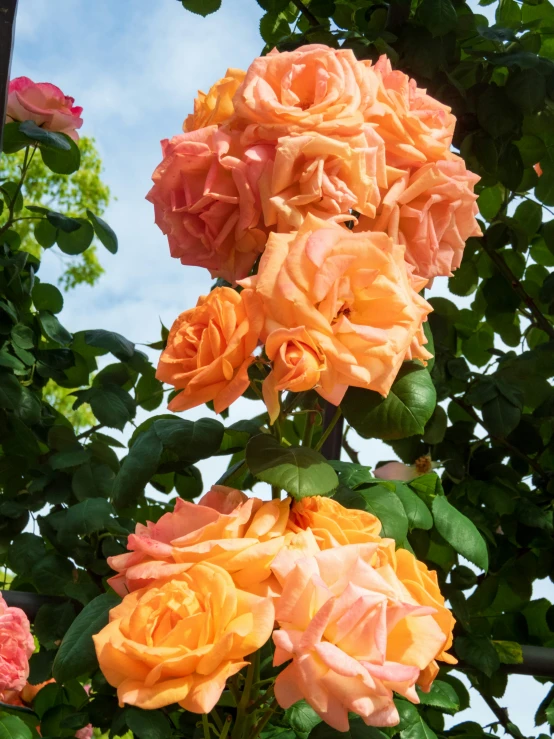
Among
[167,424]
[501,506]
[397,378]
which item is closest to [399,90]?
[397,378]

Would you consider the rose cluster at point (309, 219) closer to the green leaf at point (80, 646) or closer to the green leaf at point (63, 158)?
the green leaf at point (80, 646)

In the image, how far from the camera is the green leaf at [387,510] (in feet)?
2.82

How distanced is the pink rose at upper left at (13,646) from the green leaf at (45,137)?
88 cm

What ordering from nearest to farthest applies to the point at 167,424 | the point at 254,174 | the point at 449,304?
the point at 254,174
the point at 167,424
the point at 449,304

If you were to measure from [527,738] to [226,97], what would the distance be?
1216 millimetres

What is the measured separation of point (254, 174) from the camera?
79 centimetres

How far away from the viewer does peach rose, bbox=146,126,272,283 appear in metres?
0.80

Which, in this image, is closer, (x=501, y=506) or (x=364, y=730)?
(x=364, y=730)

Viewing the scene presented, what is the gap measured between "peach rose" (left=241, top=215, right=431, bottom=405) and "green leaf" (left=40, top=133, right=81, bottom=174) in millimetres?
1231

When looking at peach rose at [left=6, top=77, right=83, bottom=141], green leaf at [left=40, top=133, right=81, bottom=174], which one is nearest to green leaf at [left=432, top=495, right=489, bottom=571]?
green leaf at [left=40, top=133, right=81, bottom=174]

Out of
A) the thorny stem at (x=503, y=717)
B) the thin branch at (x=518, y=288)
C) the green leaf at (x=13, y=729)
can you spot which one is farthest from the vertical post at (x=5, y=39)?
the thorny stem at (x=503, y=717)

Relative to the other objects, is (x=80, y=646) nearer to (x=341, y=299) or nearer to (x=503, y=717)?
(x=341, y=299)

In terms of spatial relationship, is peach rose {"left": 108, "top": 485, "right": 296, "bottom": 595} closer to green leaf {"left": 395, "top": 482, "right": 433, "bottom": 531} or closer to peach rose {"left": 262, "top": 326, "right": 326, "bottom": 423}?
peach rose {"left": 262, "top": 326, "right": 326, "bottom": 423}

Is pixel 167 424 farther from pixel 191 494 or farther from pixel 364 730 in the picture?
pixel 191 494
